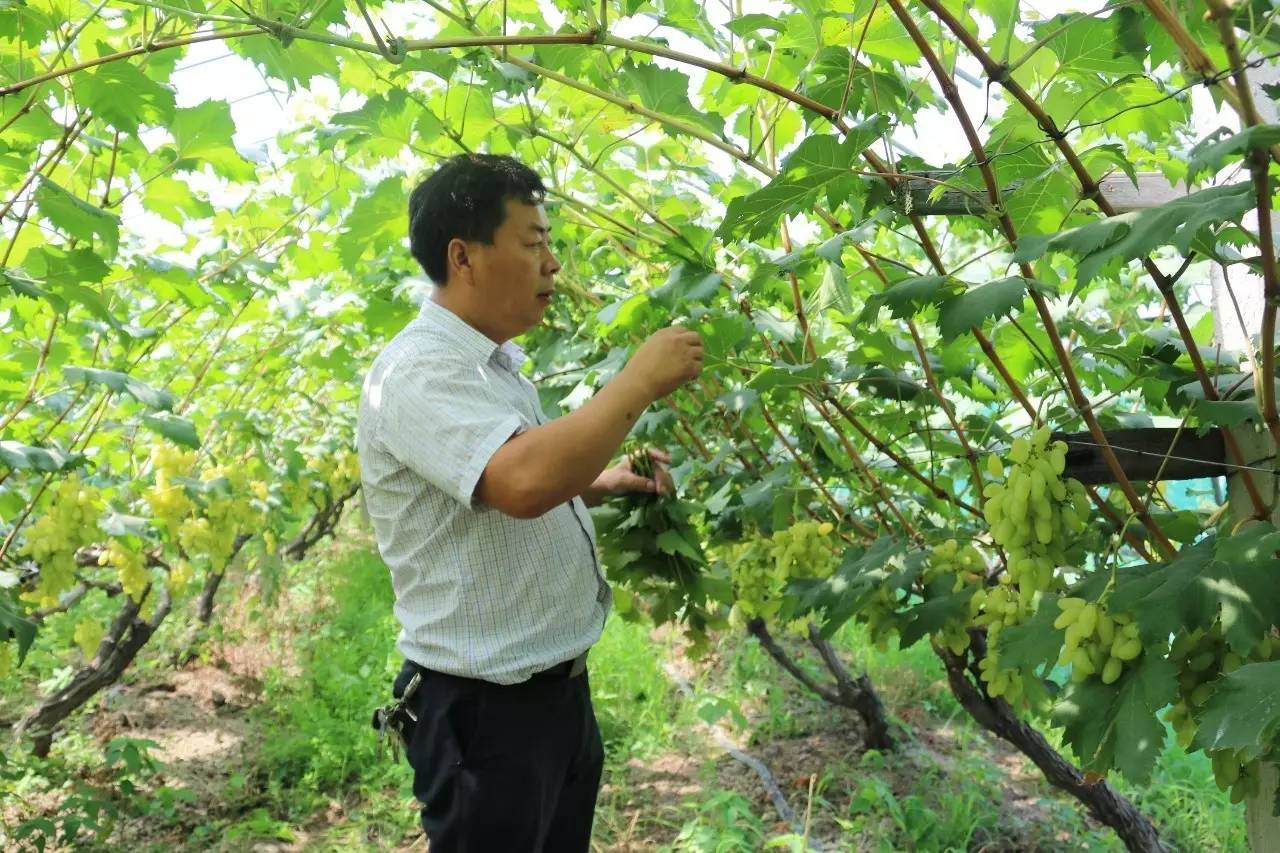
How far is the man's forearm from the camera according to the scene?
5.82ft

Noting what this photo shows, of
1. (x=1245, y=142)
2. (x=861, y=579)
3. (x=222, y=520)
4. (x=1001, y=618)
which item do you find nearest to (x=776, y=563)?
(x=861, y=579)

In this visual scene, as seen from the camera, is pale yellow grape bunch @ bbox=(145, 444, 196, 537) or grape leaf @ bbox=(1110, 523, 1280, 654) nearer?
grape leaf @ bbox=(1110, 523, 1280, 654)

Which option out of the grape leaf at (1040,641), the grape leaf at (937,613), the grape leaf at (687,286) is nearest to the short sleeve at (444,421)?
the grape leaf at (687,286)

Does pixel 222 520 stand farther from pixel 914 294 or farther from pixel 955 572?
pixel 914 294

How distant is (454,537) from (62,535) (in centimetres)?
197

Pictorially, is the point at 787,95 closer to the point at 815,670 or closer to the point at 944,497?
the point at 944,497

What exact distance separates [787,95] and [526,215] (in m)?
0.77

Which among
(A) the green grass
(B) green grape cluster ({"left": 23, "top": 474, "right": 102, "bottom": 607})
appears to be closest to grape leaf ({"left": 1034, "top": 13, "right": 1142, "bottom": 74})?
(A) the green grass

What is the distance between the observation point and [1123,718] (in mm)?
1196

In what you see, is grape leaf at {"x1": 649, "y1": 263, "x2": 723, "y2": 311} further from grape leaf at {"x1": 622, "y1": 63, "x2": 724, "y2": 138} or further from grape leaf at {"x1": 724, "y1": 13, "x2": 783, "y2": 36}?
grape leaf at {"x1": 724, "y1": 13, "x2": 783, "y2": 36}

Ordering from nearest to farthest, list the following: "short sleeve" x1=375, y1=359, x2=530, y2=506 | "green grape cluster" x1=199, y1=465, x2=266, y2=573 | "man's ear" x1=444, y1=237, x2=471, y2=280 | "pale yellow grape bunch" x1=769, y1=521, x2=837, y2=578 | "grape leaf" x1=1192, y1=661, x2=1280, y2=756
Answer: "grape leaf" x1=1192, y1=661, x2=1280, y2=756 < "short sleeve" x1=375, y1=359, x2=530, y2=506 < "man's ear" x1=444, y1=237, x2=471, y2=280 < "pale yellow grape bunch" x1=769, y1=521, x2=837, y2=578 < "green grape cluster" x1=199, y1=465, x2=266, y2=573

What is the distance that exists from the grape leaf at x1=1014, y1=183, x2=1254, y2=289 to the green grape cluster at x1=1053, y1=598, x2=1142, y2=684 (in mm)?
390

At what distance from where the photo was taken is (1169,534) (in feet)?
6.57

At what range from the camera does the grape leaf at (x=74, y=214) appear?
7.98 feet
